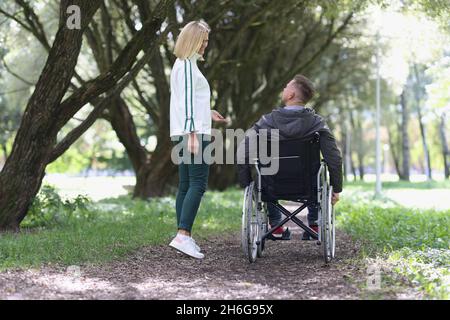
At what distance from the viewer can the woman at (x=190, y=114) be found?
16.9 ft

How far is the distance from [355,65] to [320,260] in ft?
57.9

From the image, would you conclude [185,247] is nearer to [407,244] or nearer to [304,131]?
[304,131]

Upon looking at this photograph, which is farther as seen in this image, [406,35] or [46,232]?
[406,35]

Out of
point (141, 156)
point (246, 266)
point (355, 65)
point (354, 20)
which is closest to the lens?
point (246, 266)

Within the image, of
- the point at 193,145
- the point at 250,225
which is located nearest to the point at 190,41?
the point at 193,145

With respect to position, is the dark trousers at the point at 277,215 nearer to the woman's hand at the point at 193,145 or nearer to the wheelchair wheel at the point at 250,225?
the wheelchair wheel at the point at 250,225

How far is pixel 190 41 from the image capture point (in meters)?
5.28

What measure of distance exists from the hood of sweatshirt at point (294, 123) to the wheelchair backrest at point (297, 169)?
60 mm

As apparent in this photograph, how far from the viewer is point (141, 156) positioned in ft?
48.6

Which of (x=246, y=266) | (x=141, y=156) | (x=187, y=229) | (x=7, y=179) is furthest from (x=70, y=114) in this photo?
A: (x=141, y=156)

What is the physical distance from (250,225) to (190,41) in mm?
1675

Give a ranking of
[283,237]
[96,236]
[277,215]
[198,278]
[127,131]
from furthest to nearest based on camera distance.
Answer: [127,131] → [96,236] → [277,215] → [283,237] → [198,278]

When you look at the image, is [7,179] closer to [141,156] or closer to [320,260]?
[320,260]

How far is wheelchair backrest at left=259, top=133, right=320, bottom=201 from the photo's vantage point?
5.20 m
